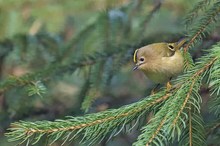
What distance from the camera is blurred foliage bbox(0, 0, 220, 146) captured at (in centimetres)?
214

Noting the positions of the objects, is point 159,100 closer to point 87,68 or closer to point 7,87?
point 7,87

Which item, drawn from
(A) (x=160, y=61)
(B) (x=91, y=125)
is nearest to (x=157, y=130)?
(B) (x=91, y=125)

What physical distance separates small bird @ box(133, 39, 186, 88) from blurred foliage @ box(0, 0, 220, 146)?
0.45 ft

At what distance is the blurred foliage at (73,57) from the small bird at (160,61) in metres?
0.14

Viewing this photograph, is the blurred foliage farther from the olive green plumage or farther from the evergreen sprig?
the evergreen sprig

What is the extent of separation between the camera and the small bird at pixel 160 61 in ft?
5.77

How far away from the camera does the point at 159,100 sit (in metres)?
1.40

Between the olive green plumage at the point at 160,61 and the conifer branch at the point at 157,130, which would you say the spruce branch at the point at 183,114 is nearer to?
the conifer branch at the point at 157,130

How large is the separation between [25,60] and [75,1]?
3.75 ft

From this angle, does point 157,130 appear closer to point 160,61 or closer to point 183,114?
point 183,114

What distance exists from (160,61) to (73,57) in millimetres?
653

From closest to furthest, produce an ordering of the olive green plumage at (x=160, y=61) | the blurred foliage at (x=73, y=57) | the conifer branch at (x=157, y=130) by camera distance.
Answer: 1. the conifer branch at (x=157, y=130)
2. the olive green plumage at (x=160, y=61)
3. the blurred foliage at (x=73, y=57)

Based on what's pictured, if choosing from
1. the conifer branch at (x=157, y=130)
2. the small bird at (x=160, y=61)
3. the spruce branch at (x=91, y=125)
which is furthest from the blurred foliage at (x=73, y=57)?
the conifer branch at (x=157, y=130)

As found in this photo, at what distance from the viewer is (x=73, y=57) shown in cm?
236
